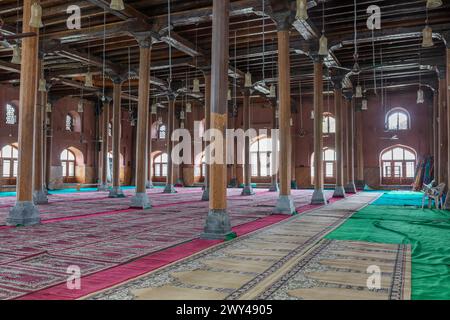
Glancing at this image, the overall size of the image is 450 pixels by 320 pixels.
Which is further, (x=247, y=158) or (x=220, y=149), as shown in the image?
(x=247, y=158)

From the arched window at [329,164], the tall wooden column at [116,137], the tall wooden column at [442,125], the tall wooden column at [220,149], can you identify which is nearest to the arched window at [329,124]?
the arched window at [329,164]

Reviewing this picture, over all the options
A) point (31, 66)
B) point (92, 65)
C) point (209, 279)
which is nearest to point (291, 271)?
point (209, 279)

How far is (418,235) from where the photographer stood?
612 cm

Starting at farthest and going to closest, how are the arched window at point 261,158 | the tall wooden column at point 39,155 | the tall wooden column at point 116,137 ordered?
1. the arched window at point 261,158
2. the tall wooden column at point 116,137
3. the tall wooden column at point 39,155

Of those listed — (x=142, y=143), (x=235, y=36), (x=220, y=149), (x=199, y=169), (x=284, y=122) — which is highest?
(x=235, y=36)

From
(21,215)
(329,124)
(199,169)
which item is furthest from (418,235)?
(199,169)

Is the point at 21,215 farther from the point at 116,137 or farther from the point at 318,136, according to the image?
the point at 318,136

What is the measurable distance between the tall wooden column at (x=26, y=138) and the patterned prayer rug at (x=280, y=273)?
3.83 meters

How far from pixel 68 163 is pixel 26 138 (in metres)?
16.3

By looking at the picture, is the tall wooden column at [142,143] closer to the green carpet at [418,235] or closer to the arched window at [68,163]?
the green carpet at [418,235]

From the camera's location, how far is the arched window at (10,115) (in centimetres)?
1850

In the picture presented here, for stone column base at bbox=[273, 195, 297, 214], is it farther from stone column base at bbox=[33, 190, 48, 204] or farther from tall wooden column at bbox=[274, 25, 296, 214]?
stone column base at bbox=[33, 190, 48, 204]

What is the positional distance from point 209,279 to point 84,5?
8525 millimetres

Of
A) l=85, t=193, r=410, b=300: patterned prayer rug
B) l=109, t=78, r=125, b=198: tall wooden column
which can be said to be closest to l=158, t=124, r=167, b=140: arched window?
l=109, t=78, r=125, b=198: tall wooden column
